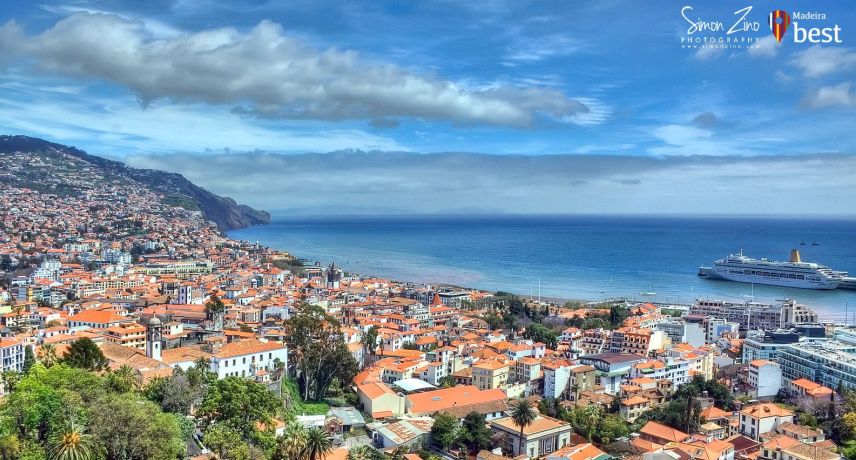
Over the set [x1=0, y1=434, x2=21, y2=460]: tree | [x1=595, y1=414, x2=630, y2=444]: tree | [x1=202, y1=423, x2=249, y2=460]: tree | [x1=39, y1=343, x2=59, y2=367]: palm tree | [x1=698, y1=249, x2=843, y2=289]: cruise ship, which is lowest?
[x1=595, y1=414, x2=630, y2=444]: tree

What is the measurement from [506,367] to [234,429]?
16.7 m

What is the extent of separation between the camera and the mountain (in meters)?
126

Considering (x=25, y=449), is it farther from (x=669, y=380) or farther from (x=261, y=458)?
(x=669, y=380)

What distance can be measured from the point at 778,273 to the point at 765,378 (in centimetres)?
5505

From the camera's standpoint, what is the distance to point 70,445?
1371 centimetres

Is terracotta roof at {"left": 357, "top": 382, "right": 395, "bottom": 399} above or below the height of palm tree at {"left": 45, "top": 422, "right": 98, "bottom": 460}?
below

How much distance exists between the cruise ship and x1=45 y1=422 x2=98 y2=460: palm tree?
272 ft

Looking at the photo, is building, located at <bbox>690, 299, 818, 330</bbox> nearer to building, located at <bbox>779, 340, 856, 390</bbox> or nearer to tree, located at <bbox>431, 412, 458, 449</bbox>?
building, located at <bbox>779, 340, 856, 390</bbox>

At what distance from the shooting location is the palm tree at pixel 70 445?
13.6 metres

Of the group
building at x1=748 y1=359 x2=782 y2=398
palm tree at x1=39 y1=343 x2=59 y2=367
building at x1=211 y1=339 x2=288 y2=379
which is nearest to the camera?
palm tree at x1=39 y1=343 x2=59 y2=367

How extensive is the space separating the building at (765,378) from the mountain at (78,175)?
393 feet

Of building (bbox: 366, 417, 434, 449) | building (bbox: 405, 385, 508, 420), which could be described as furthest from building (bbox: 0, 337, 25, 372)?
building (bbox: 405, 385, 508, 420)

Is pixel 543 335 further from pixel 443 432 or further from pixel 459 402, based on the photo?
pixel 443 432

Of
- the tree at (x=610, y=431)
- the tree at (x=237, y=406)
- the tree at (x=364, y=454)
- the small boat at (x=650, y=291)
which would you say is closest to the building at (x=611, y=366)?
the tree at (x=610, y=431)
